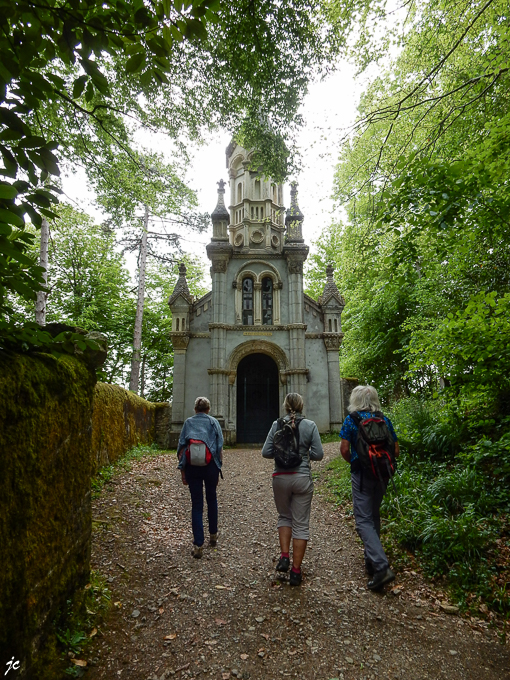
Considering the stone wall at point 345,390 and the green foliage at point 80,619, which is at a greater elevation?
the stone wall at point 345,390

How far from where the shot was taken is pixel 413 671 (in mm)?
2920

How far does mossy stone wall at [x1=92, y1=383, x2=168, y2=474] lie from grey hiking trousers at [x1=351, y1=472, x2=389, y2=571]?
3781 mm

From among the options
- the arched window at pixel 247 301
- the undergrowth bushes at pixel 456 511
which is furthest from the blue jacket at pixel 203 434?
the arched window at pixel 247 301

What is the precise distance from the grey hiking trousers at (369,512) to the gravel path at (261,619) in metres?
0.41

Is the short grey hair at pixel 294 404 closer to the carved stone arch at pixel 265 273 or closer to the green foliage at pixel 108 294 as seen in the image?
the green foliage at pixel 108 294

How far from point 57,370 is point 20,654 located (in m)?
1.96

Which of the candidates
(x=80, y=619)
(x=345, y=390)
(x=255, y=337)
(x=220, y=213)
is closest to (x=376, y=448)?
(x=80, y=619)

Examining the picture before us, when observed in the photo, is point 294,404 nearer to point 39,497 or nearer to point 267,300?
point 39,497

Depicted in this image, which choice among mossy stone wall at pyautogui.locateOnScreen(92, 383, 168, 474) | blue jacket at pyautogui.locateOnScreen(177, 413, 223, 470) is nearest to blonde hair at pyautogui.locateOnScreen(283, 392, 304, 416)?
blue jacket at pyautogui.locateOnScreen(177, 413, 223, 470)

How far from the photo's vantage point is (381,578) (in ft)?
12.9

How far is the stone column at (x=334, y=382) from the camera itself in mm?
15781

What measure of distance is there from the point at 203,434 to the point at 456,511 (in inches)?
141

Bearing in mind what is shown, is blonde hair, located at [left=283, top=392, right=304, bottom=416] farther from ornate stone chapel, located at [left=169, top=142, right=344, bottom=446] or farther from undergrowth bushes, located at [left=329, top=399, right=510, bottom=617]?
ornate stone chapel, located at [left=169, top=142, right=344, bottom=446]

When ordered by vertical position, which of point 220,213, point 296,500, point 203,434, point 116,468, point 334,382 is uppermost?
point 220,213
